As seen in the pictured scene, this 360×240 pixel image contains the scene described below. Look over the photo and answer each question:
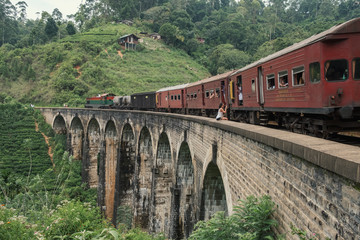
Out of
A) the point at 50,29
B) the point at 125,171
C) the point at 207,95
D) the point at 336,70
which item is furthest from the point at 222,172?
the point at 50,29

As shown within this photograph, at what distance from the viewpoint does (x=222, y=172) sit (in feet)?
33.3

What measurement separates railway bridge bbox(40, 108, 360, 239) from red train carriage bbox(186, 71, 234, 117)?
6.39 ft

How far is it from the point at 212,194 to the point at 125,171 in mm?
15619

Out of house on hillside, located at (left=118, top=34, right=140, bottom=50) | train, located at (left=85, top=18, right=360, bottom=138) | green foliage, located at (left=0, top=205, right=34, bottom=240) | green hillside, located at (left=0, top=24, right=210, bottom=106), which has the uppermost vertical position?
house on hillside, located at (left=118, top=34, right=140, bottom=50)

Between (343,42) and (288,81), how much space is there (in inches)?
77.2

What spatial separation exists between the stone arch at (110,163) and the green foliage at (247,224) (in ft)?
83.5

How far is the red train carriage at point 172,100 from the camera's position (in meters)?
22.2

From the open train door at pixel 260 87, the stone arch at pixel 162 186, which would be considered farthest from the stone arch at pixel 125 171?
the open train door at pixel 260 87

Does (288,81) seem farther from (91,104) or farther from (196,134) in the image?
(91,104)

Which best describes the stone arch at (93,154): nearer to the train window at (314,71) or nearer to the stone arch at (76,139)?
the stone arch at (76,139)

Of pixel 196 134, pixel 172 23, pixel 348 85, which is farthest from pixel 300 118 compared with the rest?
pixel 172 23

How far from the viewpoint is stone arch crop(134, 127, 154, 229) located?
23797 mm

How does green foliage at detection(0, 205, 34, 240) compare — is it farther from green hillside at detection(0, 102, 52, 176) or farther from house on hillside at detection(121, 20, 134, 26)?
house on hillside at detection(121, 20, 134, 26)

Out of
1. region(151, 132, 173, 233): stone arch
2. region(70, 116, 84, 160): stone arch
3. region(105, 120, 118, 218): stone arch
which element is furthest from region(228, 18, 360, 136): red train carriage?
region(70, 116, 84, 160): stone arch
